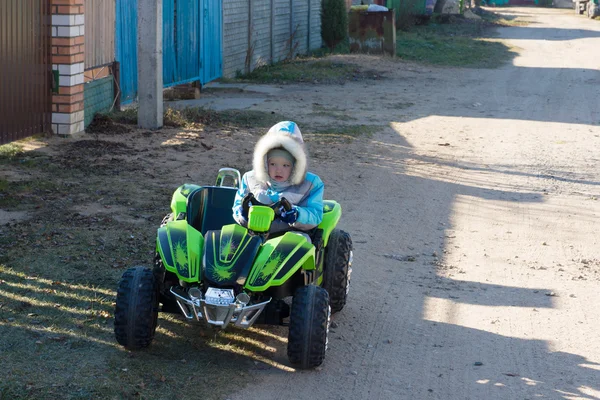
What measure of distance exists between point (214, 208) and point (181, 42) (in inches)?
389

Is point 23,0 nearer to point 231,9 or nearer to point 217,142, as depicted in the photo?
point 217,142

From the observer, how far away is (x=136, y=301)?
453 cm

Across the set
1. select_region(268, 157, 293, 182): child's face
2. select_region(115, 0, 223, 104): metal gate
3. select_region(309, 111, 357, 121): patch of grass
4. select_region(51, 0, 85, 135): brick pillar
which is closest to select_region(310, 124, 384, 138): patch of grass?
select_region(309, 111, 357, 121): patch of grass

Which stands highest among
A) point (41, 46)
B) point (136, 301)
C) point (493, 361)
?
point (41, 46)

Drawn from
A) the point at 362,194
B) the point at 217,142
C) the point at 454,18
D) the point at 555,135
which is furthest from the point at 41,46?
the point at 454,18

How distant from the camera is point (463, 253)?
23.3 feet

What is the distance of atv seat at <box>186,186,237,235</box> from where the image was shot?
5.38m

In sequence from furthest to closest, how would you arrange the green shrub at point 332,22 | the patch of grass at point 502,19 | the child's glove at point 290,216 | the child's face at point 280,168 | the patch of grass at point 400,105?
the patch of grass at point 502,19 → the green shrub at point 332,22 → the patch of grass at point 400,105 → the child's face at point 280,168 → the child's glove at point 290,216

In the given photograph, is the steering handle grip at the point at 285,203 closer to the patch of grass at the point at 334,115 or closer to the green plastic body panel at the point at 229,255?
the green plastic body panel at the point at 229,255

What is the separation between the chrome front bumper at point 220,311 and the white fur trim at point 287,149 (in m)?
0.92

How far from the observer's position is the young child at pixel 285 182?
197 inches

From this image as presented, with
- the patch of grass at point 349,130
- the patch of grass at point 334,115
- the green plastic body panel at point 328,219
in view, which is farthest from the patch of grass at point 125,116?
the green plastic body panel at point 328,219

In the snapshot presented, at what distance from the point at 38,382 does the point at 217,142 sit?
666 cm

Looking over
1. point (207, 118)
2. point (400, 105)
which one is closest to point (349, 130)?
point (207, 118)
